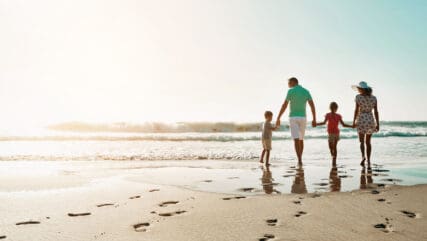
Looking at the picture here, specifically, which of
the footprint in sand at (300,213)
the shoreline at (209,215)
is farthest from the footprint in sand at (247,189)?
the footprint in sand at (300,213)

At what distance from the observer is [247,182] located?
21.9ft

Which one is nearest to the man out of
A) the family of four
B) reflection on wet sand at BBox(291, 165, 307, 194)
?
the family of four

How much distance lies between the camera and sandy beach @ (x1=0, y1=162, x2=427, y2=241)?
3.40 m

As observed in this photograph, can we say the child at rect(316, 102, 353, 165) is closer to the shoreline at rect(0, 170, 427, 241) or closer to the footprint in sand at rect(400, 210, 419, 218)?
the shoreline at rect(0, 170, 427, 241)

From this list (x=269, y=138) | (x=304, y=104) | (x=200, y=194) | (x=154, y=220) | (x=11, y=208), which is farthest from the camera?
(x=269, y=138)

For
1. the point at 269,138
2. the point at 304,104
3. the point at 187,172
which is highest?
the point at 304,104

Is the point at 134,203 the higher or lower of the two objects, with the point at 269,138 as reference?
lower

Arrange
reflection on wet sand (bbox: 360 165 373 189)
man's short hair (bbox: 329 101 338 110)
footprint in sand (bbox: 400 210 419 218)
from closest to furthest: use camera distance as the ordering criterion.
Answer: footprint in sand (bbox: 400 210 419 218) < reflection on wet sand (bbox: 360 165 373 189) < man's short hair (bbox: 329 101 338 110)

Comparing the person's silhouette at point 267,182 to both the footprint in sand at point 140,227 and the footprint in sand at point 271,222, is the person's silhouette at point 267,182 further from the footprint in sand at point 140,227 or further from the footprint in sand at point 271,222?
the footprint in sand at point 140,227

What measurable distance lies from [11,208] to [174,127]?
1502 inches

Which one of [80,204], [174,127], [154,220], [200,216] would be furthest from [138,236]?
[174,127]

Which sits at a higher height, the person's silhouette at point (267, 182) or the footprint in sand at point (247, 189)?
the person's silhouette at point (267, 182)

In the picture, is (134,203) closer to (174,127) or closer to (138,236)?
(138,236)

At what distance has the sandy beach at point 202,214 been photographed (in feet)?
11.2
